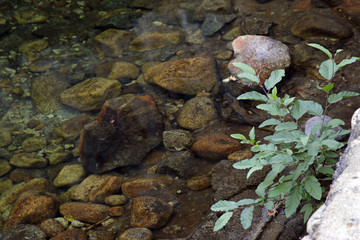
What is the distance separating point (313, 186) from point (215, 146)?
195 cm

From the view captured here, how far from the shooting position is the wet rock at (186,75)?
4875mm

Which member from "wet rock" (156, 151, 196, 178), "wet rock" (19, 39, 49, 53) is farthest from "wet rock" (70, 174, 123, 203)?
"wet rock" (19, 39, 49, 53)

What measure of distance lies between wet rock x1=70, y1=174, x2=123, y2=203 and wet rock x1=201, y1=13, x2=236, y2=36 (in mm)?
→ 3032

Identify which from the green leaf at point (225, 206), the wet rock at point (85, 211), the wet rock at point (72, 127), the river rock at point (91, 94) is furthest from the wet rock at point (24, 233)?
the green leaf at point (225, 206)

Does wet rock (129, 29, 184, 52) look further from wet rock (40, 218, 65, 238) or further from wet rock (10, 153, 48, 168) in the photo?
wet rock (40, 218, 65, 238)

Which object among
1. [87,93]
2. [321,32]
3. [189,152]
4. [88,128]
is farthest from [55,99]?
[321,32]

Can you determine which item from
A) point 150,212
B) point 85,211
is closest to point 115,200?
point 85,211

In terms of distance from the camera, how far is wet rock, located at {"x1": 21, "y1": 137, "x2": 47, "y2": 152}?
4816 mm

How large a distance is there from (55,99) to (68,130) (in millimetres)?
749

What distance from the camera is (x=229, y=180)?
3.43 meters

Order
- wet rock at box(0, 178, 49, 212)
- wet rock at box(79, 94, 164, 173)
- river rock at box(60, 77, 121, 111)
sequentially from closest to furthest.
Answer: wet rock at box(0, 178, 49, 212) < wet rock at box(79, 94, 164, 173) < river rock at box(60, 77, 121, 111)

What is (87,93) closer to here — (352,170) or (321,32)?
(321,32)

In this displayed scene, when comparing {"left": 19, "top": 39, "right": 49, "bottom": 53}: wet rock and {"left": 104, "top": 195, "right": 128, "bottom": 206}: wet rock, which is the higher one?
{"left": 19, "top": 39, "right": 49, "bottom": 53}: wet rock

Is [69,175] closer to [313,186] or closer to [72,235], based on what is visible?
[72,235]
